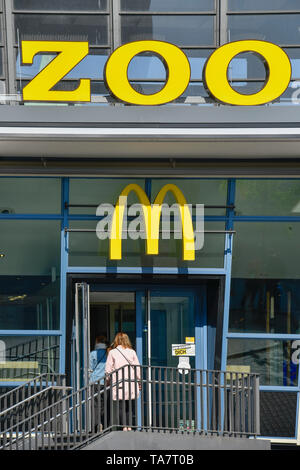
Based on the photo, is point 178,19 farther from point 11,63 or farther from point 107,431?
point 107,431

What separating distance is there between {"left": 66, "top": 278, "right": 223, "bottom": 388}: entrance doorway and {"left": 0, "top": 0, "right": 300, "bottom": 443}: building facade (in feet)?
0.51

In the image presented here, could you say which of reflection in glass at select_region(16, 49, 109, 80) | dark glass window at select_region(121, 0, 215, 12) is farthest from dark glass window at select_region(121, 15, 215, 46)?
reflection in glass at select_region(16, 49, 109, 80)

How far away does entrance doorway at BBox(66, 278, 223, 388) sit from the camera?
15.1 meters

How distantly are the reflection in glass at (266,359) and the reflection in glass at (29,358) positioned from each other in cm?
332

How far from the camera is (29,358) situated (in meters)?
14.7

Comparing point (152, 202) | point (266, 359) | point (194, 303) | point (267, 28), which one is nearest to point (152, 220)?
point (152, 202)

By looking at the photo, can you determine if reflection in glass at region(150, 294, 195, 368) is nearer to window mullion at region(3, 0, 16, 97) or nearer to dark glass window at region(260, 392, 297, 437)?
dark glass window at region(260, 392, 297, 437)

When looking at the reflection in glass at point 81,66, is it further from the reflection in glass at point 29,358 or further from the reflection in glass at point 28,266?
the reflection in glass at point 29,358

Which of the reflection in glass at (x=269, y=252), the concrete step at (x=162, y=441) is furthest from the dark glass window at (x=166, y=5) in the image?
the concrete step at (x=162, y=441)

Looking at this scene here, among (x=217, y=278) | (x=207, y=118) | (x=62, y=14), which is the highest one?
(x=62, y=14)

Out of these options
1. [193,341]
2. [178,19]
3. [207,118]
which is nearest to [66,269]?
[193,341]

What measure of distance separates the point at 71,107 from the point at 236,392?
18.0ft

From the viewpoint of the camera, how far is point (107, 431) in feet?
40.5

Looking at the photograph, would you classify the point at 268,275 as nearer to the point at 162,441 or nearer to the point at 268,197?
the point at 268,197
